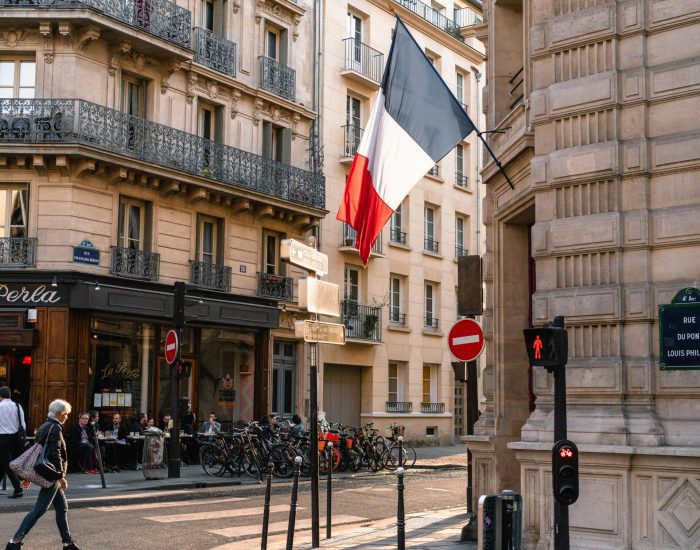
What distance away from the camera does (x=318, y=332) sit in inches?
469

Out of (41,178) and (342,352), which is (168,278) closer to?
(41,178)

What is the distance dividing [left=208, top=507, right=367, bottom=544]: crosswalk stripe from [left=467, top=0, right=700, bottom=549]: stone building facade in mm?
4457

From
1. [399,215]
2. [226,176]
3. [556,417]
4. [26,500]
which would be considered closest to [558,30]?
[556,417]

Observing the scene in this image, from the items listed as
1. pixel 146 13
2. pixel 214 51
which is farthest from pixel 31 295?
pixel 214 51

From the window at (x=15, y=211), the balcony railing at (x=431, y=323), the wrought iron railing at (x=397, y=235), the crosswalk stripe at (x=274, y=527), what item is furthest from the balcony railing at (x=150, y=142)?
the crosswalk stripe at (x=274, y=527)

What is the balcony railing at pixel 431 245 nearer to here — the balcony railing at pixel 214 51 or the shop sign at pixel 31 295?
the balcony railing at pixel 214 51

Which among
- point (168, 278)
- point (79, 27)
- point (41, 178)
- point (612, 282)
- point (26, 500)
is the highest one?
point (79, 27)

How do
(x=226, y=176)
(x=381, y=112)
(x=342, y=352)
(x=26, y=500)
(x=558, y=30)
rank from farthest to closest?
(x=342, y=352), (x=226, y=176), (x=26, y=500), (x=381, y=112), (x=558, y=30)

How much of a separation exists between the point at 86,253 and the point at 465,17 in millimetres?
24461

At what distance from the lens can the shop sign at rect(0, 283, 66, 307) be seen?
940 inches

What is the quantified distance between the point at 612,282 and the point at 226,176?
795 inches

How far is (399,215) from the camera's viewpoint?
37625 millimetres

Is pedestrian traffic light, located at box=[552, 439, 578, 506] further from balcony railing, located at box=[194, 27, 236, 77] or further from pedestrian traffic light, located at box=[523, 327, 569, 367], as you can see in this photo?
balcony railing, located at box=[194, 27, 236, 77]

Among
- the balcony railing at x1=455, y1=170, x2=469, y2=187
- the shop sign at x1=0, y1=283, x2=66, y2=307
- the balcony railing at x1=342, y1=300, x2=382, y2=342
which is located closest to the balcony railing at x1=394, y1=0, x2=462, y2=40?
the balcony railing at x1=455, y1=170, x2=469, y2=187
